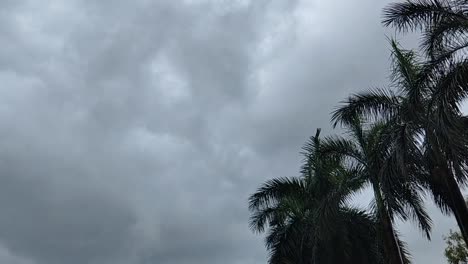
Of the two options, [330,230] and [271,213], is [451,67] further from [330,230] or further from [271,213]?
[271,213]

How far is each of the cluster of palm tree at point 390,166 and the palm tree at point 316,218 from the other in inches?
2.0

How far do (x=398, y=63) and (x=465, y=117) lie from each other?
9.88ft

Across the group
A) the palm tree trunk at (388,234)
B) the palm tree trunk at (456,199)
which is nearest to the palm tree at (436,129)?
the palm tree trunk at (456,199)

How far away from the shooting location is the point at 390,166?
13.3 m

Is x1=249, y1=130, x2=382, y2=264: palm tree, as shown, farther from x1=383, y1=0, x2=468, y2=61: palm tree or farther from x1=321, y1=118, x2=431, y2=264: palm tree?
x1=383, y1=0, x2=468, y2=61: palm tree

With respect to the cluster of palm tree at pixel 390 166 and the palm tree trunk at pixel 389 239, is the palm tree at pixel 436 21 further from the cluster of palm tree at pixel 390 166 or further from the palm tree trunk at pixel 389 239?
the palm tree trunk at pixel 389 239

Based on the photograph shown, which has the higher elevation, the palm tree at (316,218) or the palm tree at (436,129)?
the palm tree at (316,218)

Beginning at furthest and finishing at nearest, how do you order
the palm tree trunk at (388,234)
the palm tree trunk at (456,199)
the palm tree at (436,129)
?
the palm tree trunk at (388,234) → the palm tree trunk at (456,199) → the palm tree at (436,129)

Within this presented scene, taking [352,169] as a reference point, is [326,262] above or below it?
below

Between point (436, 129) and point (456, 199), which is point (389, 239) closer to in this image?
point (456, 199)

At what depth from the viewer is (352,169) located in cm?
2197

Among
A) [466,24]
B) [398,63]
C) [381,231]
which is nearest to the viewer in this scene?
[466,24]

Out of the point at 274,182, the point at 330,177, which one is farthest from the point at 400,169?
the point at 274,182

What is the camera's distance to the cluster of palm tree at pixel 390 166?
1298 centimetres
